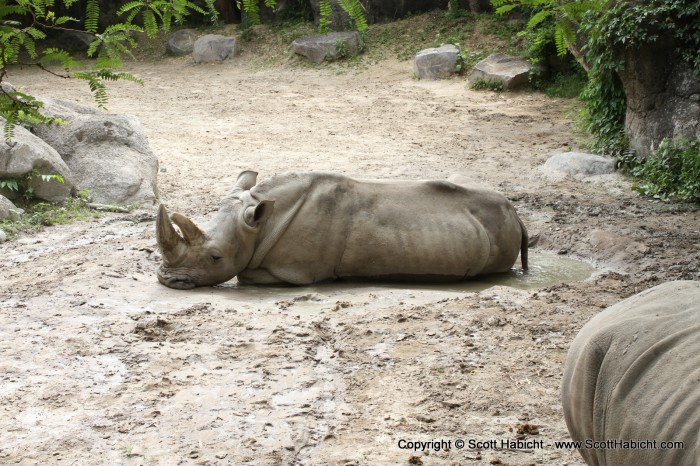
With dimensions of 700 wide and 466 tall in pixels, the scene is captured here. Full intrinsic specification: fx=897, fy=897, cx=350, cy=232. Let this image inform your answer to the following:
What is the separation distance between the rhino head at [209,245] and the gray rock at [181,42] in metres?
17.8

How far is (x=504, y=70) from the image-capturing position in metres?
19.0

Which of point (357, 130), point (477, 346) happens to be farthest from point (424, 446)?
point (357, 130)

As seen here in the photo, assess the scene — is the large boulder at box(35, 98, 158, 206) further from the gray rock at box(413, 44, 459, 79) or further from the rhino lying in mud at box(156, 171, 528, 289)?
the gray rock at box(413, 44, 459, 79)

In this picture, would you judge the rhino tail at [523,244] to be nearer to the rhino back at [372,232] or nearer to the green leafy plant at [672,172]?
the rhino back at [372,232]

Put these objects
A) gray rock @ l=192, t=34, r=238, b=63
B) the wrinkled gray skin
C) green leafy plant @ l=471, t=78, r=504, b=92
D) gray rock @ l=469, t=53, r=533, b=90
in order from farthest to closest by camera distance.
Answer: gray rock @ l=192, t=34, r=238, b=63 → green leafy plant @ l=471, t=78, r=504, b=92 → gray rock @ l=469, t=53, r=533, b=90 → the wrinkled gray skin

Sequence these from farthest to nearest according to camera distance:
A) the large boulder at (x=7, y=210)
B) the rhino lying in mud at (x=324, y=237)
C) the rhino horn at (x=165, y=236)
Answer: the large boulder at (x=7, y=210) → the rhino lying in mud at (x=324, y=237) → the rhino horn at (x=165, y=236)

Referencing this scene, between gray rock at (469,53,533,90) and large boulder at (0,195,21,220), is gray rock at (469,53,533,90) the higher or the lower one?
the higher one

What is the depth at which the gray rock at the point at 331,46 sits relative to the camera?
22.6 metres

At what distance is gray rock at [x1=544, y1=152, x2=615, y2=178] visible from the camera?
12656 mm

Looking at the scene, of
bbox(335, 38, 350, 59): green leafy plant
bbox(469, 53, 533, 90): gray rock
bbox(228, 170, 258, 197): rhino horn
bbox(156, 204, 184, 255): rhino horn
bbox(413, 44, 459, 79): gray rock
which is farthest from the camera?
bbox(335, 38, 350, 59): green leafy plant

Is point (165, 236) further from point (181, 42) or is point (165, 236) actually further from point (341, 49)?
point (181, 42)

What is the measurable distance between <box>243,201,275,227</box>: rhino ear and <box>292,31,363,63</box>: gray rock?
49.9ft

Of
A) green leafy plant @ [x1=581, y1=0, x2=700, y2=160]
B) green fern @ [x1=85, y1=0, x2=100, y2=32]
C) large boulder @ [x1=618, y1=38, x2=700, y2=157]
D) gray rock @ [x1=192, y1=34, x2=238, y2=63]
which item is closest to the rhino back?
green leafy plant @ [x1=581, y1=0, x2=700, y2=160]

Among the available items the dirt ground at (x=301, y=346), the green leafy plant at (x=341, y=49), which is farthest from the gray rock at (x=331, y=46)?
the dirt ground at (x=301, y=346)
